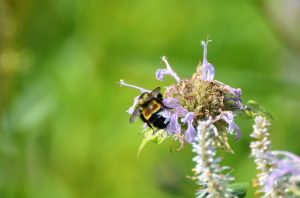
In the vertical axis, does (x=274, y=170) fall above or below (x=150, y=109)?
below

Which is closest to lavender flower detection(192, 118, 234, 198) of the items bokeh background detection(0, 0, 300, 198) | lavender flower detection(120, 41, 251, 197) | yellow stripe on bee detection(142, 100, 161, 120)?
lavender flower detection(120, 41, 251, 197)

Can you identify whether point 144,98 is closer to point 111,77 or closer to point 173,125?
point 173,125

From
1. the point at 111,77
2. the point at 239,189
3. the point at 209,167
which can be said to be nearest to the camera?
the point at 209,167

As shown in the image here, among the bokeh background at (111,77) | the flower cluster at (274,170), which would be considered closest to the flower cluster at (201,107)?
the flower cluster at (274,170)

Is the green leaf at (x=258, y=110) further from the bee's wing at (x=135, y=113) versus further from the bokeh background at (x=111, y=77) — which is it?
the bokeh background at (x=111, y=77)

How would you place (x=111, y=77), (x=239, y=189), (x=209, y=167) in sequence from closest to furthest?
(x=209, y=167)
(x=239, y=189)
(x=111, y=77)

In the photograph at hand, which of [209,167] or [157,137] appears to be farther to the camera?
[157,137]

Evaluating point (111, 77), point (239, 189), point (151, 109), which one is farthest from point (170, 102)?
point (111, 77)

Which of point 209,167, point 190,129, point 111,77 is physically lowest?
point 209,167
